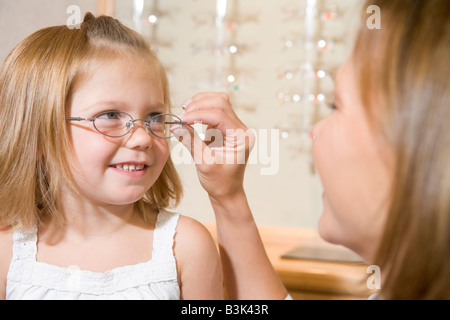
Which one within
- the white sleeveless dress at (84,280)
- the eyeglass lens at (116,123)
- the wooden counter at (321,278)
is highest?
the eyeglass lens at (116,123)

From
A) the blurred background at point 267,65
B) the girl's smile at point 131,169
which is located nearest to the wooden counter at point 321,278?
the blurred background at point 267,65

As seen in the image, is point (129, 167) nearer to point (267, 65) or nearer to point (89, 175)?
point (89, 175)

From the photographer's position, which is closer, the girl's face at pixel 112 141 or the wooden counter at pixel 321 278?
the girl's face at pixel 112 141

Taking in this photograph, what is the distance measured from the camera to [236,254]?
2.97 ft

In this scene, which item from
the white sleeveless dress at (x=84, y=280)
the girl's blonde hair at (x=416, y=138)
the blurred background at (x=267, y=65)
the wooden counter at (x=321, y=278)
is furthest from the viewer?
the blurred background at (x=267, y=65)

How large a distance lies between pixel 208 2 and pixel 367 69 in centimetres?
162

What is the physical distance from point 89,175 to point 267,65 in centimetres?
132

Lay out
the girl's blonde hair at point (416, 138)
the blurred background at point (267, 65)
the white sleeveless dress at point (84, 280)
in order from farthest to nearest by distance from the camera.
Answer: the blurred background at point (267, 65) < the white sleeveless dress at point (84, 280) < the girl's blonde hair at point (416, 138)

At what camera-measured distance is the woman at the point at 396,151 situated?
1.68 ft

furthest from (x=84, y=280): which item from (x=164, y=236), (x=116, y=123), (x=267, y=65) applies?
(x=267, y=65)

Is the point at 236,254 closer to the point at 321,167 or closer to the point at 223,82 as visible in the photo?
the point at 321,167

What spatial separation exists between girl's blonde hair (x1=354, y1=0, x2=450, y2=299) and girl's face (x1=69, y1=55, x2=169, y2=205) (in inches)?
17.9

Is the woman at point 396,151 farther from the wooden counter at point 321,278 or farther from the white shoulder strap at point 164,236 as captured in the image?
the wooden counter at point 321,278

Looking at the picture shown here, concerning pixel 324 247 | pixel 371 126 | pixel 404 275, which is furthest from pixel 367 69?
pixel 324 247
